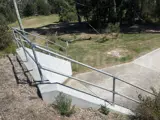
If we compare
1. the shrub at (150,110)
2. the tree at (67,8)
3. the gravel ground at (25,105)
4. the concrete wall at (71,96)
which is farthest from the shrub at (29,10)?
the shrub at (150,110)

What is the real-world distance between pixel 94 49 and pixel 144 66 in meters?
3.51

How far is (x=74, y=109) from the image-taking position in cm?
398

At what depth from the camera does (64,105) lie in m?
3.68

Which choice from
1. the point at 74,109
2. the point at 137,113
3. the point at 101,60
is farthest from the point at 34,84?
the point at 101,60

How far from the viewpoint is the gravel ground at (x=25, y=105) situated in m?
3.58

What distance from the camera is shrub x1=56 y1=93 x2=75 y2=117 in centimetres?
367

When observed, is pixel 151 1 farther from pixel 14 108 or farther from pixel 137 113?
pixel 14 108

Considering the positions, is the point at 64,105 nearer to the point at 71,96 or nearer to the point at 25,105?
the point at 71,96

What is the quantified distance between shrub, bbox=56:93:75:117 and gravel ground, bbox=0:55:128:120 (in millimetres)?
93

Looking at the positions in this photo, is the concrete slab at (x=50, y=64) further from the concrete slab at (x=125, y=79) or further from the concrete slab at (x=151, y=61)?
the concrete slab at (x=151, y=61)

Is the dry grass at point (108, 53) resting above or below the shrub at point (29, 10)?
below

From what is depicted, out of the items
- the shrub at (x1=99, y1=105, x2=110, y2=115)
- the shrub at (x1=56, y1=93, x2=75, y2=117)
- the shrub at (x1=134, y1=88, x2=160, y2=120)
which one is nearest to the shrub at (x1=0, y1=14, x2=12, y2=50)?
the shrub at (x1=56, y1=93, x2=75, y2=117)

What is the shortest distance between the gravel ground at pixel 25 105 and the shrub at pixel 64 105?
9 centimetres

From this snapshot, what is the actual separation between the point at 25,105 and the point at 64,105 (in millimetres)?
863
